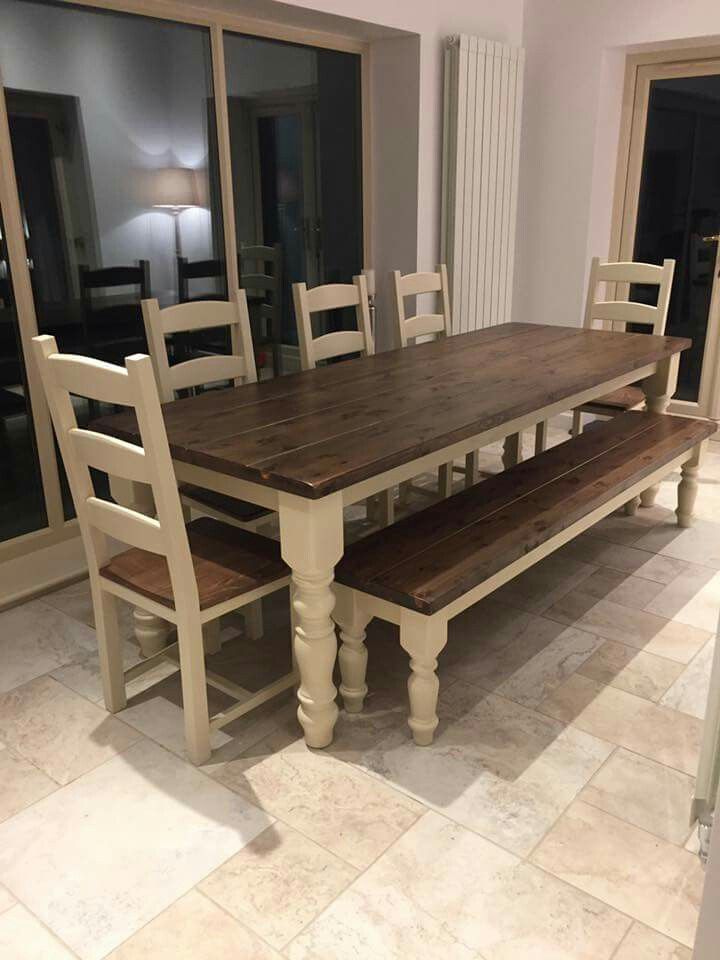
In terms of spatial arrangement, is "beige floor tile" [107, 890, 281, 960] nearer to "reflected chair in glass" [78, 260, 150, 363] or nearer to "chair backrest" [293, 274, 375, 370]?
"chair backrest" [293, 274, 375, 370]

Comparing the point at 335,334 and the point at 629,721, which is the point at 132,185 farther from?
the point at 629,721

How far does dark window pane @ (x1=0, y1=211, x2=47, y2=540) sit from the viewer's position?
2.96m

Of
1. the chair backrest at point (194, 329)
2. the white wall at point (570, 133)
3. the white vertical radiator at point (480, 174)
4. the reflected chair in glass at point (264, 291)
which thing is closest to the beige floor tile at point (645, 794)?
the chair backrest at point (194, 329)

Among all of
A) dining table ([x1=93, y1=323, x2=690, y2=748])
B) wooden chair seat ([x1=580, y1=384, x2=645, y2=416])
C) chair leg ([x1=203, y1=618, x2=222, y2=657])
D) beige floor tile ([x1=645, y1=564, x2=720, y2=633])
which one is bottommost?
beige floor tile ([x1=645, y1=564, x2=720, y2=633])

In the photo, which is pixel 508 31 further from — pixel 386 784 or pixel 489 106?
pixel 386 784

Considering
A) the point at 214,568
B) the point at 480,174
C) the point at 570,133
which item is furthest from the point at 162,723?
the point at 570,133

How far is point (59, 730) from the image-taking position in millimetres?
2311

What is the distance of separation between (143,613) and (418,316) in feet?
6.58

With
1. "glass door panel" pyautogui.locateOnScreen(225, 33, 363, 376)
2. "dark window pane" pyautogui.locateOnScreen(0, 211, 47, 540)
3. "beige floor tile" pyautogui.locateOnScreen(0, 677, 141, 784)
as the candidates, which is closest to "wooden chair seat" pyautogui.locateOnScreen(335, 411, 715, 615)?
"beige floor tile" pyautogui.locateOnScreen(0, 677, 141, 784)

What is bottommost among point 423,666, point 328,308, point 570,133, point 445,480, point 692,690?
point 692,690

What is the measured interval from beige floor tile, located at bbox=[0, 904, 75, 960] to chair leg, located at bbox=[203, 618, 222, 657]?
1.01 meters

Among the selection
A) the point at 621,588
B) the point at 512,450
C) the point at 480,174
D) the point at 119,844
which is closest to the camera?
the point at 119,844

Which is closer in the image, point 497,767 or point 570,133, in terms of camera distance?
point 497,767

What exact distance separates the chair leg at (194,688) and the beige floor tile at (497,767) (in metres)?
0.42
